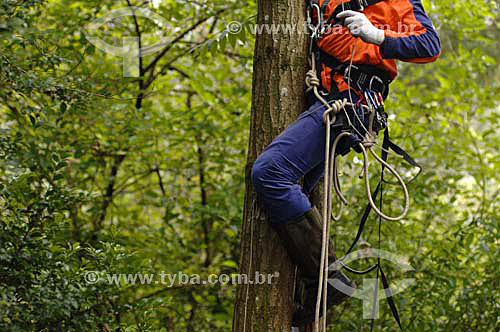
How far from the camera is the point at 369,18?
280cm

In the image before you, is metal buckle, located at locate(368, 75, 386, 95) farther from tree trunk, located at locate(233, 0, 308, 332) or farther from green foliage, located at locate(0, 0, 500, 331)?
green foliage, located at locate(0, 0, 500, 331)

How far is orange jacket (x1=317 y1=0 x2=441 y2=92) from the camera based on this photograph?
8.76 ft

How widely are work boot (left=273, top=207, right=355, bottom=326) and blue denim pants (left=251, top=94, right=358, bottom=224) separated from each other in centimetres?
5

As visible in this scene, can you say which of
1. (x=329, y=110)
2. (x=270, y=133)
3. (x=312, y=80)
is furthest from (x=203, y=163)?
(x=329, y=110)

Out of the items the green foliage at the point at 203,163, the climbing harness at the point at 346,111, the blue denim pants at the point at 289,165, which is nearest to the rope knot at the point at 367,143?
the climbing harness at the point at 346,111

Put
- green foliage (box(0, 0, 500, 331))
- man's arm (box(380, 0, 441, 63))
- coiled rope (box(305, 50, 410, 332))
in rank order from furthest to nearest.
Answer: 1. green foliage (box(0, 0, 500, 331))
2. man's arm (box(380, 0, 441, 63))
3. coiled rope (box(305, 50, 410, 332))

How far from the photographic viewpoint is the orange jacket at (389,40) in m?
2.67

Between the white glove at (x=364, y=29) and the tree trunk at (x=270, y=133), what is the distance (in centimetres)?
29

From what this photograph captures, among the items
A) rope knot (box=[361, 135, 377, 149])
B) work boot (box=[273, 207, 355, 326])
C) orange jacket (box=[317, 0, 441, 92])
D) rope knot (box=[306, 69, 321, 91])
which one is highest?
orange jacket (box=[317, 0, 441, 92])

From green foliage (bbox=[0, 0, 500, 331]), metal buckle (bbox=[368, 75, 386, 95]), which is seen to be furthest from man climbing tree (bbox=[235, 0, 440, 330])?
green foliage (bbox=[0, 0, 500, 331])

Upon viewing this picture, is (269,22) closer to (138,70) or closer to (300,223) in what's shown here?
(300,223)

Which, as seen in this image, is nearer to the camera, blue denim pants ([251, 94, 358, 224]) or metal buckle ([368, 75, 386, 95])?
blue denim pants ([251, 94, 358, 224])

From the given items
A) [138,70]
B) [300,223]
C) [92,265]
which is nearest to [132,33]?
[138,70]

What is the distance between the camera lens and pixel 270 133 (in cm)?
274
